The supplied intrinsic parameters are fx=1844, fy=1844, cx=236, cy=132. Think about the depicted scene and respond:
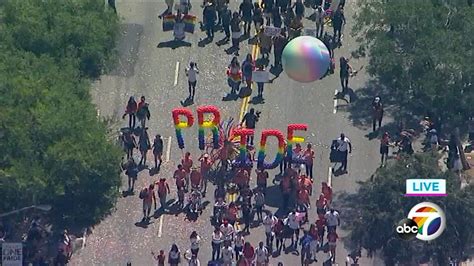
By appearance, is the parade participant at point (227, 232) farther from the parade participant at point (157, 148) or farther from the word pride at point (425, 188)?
the word pride at point (425, 188)

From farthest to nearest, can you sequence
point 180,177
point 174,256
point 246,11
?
point 246,11, point 180,177, point 174,256

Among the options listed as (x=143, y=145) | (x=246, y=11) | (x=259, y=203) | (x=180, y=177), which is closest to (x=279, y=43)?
(x=246, y=11)

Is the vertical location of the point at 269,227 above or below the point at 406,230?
above

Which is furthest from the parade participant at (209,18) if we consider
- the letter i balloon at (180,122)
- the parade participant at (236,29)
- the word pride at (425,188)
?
the word pride at (425,188)

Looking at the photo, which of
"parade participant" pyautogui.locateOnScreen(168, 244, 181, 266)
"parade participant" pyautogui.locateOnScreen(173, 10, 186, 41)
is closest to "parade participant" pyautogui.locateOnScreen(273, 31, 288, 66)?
"parade participant" pyautogui.locateOnScreen(173, 10, 186, 41)

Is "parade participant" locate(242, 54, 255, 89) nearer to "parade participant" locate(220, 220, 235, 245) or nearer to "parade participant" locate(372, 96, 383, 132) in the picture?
"parade participant" locate(372, 96, 383, 132)

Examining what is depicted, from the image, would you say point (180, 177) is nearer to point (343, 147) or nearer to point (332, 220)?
point (332, 220)
